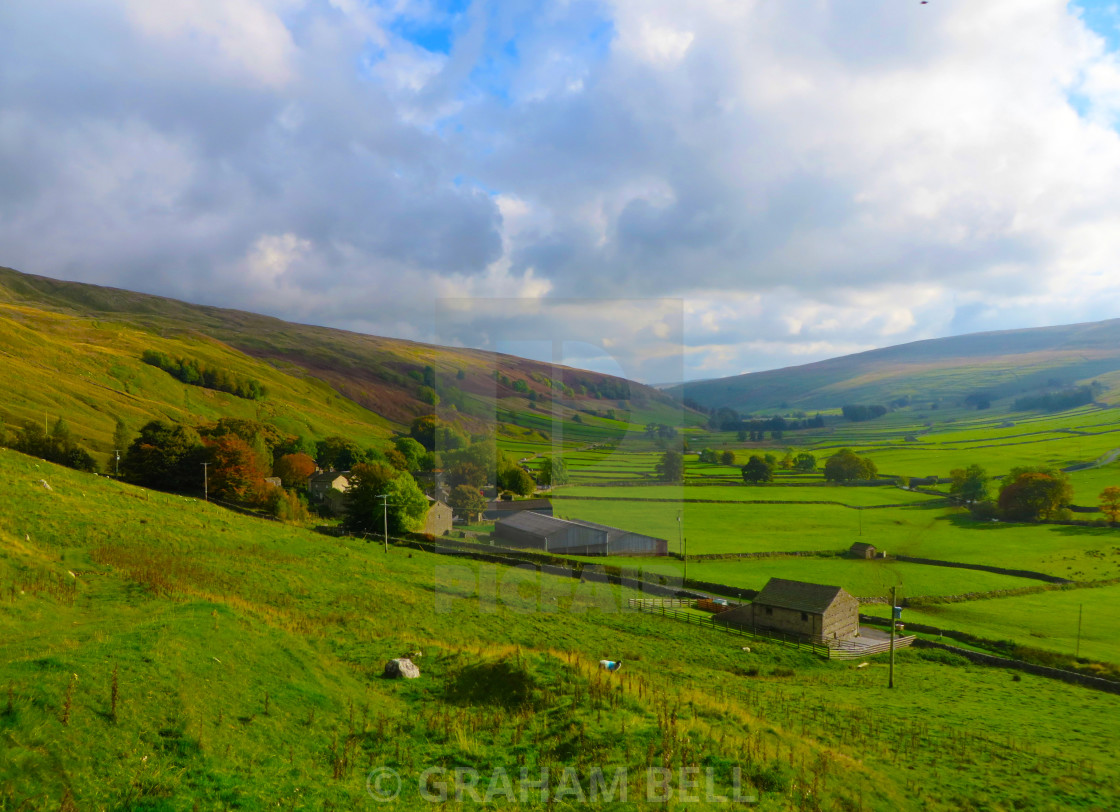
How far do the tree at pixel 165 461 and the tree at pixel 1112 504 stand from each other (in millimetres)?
86078

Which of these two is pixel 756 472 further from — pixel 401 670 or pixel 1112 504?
pixel 401 670

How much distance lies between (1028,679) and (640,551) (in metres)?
24.3

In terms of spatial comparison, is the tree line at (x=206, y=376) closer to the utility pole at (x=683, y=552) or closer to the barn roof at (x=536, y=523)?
the barn roof at (x=536, y=523)

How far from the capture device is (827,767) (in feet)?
33.3

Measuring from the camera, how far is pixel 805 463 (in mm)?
94125

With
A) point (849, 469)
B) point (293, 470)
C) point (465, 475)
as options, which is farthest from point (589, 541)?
point (849, 469)

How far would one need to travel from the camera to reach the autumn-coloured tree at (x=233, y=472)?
157 ft

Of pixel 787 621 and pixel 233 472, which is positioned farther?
pixel 233 472

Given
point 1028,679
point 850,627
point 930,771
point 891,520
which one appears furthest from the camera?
point 891,520

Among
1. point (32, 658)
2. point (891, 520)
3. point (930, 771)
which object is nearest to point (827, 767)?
point (930, 771)

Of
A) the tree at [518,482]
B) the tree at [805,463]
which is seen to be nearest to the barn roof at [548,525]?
the tree at [518,482]

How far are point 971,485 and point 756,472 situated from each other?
84.7 feet

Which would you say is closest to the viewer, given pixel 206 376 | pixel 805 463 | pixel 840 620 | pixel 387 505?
pixel 840 620

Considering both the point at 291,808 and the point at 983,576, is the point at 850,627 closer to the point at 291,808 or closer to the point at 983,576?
the point at 983,576
